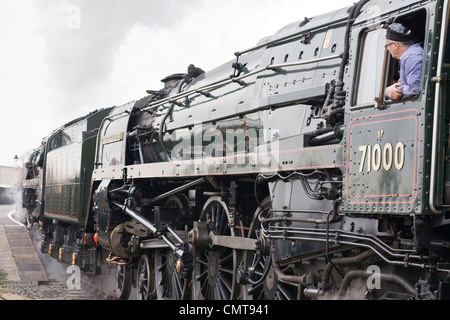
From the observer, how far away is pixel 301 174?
5188 mm

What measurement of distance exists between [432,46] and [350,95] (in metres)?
0.85

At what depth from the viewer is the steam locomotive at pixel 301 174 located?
403cm

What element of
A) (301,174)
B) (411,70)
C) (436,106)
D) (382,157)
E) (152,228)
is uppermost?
(411,70)

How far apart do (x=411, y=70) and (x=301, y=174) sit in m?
1.47

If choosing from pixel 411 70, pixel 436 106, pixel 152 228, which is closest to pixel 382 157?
pixel 436 106

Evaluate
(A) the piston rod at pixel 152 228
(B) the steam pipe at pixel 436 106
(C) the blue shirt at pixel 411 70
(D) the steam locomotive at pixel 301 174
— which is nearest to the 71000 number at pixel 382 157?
(D) the steam locomotive at pixel 301 174

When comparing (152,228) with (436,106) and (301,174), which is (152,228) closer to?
(301,174)

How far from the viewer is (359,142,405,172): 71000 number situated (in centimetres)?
411

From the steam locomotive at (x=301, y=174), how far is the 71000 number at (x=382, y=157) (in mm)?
12

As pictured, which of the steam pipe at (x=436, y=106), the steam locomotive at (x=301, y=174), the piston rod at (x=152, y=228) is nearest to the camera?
the steam pipe at (x=436, y=106)

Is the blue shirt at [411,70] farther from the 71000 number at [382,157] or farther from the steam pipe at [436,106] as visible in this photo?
the 71000 number at [382,157]

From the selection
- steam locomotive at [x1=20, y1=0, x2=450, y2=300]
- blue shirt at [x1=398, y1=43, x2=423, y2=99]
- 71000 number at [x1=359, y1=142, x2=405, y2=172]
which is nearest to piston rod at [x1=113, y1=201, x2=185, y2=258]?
steam locomotive at [x1=20, y1=0, x2=450, y2=300]

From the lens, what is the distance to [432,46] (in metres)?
4.02

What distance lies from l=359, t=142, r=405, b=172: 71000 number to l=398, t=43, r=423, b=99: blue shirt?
40 centimetres
